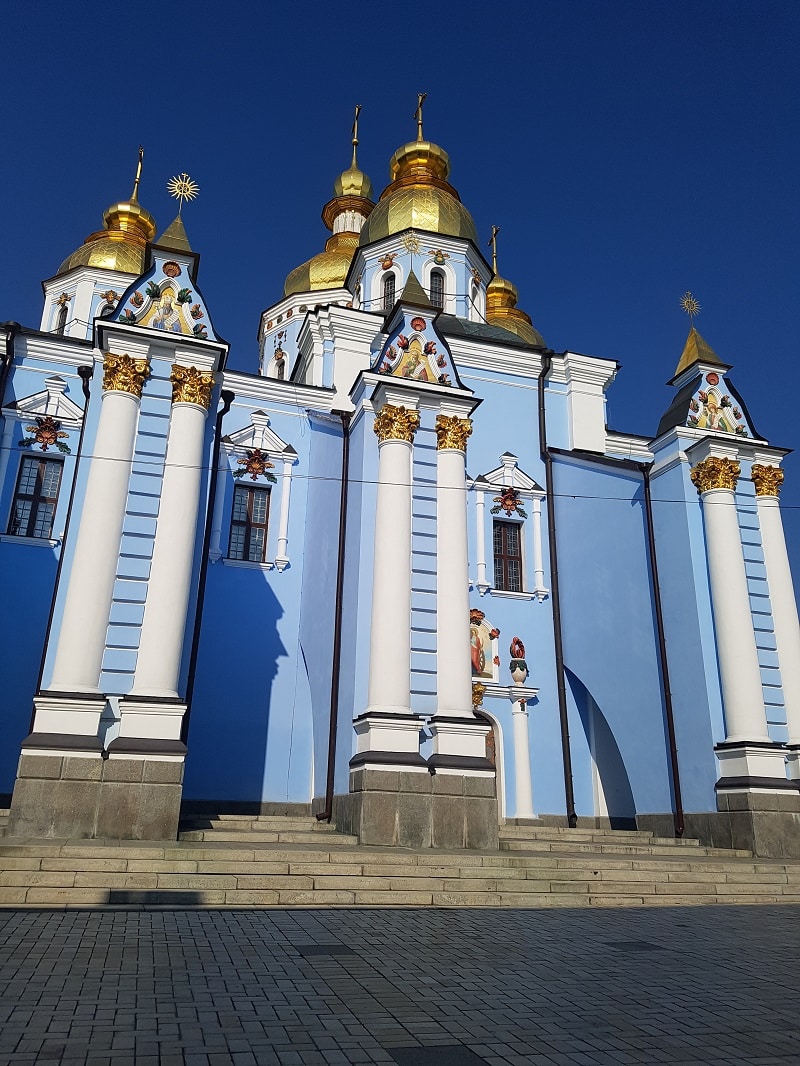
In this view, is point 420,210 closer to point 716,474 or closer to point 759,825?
point 716,474

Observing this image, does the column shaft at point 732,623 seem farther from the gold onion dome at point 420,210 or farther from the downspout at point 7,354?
the downspout at point 7,354

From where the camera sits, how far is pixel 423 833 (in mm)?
11148

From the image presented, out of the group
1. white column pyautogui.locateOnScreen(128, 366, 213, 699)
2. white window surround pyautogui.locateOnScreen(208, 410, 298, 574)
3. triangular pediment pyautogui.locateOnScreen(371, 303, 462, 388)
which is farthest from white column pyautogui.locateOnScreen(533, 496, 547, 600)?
white column pyautogui.locateOnScreen(128, 366, 213, 699)

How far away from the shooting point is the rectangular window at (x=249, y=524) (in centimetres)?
1602

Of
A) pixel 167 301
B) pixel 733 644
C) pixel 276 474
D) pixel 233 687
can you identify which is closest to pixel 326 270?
pixel 276 474

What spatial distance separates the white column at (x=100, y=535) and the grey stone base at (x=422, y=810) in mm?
3856

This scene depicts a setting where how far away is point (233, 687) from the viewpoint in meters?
15.0

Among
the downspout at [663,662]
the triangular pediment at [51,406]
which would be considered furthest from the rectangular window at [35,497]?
the downspout at [663,662]

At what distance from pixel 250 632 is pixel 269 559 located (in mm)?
1481

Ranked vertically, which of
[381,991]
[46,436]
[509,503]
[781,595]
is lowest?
[381,991]

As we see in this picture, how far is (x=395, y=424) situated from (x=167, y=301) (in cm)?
417

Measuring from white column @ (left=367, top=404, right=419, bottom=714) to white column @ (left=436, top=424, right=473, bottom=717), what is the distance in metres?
0.55

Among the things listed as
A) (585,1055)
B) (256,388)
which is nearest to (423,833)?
(585,1055)

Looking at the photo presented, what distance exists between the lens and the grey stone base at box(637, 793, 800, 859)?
42.2 feet
